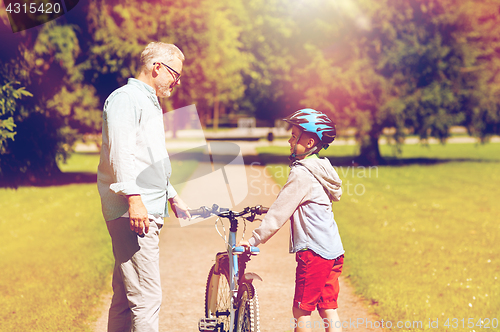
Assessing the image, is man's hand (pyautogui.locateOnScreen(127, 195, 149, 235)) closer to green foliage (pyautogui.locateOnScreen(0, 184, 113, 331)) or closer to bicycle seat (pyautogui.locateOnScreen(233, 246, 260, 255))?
bicycle seat (pyautogui.locateOnScreen(233, 246, 260, 255))

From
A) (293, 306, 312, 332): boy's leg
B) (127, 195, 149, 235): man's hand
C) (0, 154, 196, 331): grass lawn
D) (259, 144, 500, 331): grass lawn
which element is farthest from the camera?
(259, 144, 500, 331): grass lawn

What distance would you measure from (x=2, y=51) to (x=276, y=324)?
6079 millimetres

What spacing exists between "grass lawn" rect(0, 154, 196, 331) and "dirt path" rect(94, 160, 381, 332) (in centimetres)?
35

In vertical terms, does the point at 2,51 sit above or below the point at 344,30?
below

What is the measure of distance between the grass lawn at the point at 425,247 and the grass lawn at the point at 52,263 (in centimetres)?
292

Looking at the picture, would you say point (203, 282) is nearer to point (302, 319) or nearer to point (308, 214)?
point (302, 319)

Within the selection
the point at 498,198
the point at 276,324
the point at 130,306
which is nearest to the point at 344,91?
the point at 498,198

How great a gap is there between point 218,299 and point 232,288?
48 cm

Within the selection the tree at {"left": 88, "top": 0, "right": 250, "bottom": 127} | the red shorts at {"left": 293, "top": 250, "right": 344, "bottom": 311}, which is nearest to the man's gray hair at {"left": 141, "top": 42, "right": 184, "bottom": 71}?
the red shorts at {"left": 293, "top": 250, "right": 344, "bottom": 311}

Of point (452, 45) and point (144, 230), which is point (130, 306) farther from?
point (452, 45)

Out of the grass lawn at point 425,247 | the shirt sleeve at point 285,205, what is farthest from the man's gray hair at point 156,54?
the grass lawn at point 425,247

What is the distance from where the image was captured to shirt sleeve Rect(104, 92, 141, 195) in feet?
10.1

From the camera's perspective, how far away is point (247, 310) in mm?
3340

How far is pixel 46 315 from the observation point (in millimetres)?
5004
